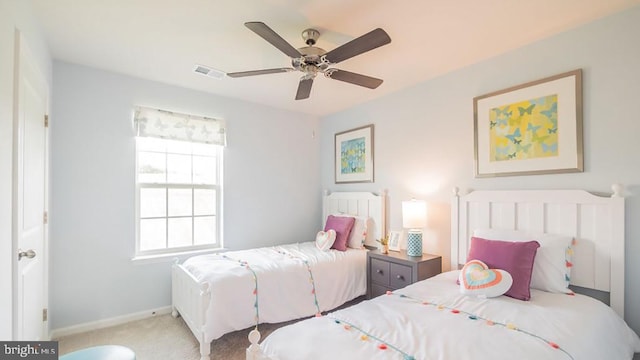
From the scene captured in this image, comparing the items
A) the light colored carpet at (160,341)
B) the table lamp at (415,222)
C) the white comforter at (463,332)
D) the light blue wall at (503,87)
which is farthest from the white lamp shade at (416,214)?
the light colored carpet at (160,341)

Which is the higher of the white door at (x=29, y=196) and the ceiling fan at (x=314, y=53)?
the ceiling fan at (x=314, y=53)

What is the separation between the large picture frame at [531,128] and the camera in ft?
7.18

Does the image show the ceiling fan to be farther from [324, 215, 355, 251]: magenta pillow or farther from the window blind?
[324, 215, 355, 251]: magenta pillow

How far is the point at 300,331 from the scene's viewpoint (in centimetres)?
150

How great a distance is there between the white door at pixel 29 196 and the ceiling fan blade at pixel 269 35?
3.96 feet

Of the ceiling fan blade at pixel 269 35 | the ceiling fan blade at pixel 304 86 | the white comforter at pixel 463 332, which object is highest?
the ceiling fan blade at pixel 269 35

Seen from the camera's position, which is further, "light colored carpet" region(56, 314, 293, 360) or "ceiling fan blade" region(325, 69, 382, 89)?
"light colored carpet" region(56, 314, 293, 360)

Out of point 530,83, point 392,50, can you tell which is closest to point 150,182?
point 392,50

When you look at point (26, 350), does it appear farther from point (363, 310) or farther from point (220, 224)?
point (220, 224)

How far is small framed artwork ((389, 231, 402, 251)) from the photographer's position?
324cm

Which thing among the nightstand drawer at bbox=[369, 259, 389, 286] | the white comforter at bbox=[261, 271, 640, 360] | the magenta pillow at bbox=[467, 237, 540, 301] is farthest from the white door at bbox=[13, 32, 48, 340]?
the magenta pillow at bbox=[467, 237, 540, 301]

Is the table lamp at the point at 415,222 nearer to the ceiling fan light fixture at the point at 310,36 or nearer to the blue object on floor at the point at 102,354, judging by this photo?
the ceiling fan light fixture at the point at 310,36

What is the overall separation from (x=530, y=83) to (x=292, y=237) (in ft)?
10.6

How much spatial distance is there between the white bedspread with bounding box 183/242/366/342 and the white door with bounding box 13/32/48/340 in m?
1.04
